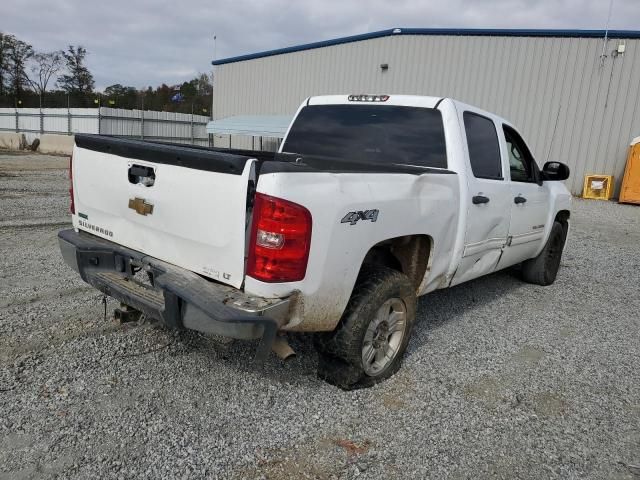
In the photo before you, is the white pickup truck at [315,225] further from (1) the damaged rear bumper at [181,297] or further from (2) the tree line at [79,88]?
(2) the tree line at [79,88]

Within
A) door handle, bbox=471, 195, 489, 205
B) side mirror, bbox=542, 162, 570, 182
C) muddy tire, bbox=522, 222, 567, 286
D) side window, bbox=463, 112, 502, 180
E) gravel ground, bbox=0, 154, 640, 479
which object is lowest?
gravel ground, bbox=0, 154, 640, 479

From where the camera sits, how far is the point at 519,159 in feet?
17.0

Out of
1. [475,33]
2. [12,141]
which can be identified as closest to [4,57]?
[12,141]

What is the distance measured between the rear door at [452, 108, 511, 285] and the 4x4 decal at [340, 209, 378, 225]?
1212 mm

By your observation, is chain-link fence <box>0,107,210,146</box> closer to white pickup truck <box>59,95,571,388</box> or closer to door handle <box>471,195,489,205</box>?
white pickup truck <box>59,95,571,388</box>

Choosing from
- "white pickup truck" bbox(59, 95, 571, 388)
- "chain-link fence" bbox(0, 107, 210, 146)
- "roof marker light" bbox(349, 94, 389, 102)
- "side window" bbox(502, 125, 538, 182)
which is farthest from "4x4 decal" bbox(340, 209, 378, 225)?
"chain-link fence" bbox(0, 107, 210, 146)

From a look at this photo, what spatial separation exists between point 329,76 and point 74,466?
22038 millimetres

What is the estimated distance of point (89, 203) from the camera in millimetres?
3486

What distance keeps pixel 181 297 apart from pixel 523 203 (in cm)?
362

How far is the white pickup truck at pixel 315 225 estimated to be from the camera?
2564 mm

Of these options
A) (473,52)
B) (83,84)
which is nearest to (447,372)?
(473,52)

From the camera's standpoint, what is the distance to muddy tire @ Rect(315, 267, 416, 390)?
3.04 m

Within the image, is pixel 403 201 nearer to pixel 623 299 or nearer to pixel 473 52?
pixel 623 299

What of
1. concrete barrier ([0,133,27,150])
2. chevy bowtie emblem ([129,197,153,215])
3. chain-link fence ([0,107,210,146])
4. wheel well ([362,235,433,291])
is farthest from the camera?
concrete barrier ([0,133,27,150])
